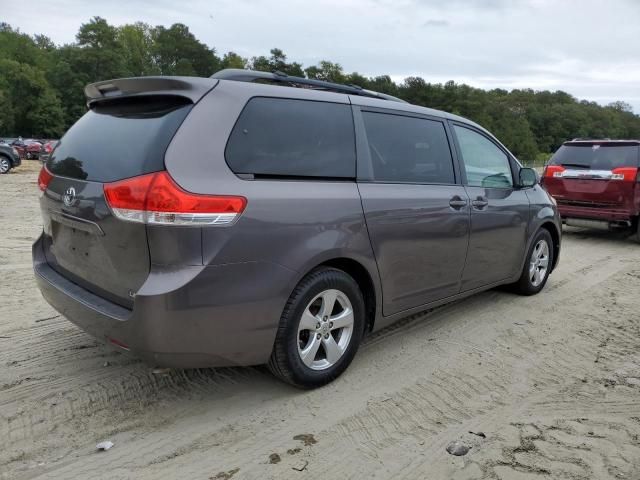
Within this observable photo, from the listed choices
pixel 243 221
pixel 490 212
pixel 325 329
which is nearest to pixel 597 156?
pixel 490 212

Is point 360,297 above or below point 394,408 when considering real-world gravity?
above

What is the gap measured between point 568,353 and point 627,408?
0.83m

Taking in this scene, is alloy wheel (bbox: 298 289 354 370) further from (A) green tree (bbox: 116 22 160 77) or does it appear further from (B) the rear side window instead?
(A) green tree (bbox: 116 22 160 77)

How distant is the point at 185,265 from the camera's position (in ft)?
8.46

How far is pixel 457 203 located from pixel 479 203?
1.15 ft

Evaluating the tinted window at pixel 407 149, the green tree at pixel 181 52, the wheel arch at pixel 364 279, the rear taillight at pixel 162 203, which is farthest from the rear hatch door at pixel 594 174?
the green tree at pixel 181 52

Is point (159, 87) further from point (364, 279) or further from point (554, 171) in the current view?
point (554, 171)

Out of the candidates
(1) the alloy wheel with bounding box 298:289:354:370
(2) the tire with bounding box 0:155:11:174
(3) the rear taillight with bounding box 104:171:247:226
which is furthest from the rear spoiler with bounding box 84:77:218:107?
(2) the tire with bounding box 0:155:11:174

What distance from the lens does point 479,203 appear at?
14.3ft

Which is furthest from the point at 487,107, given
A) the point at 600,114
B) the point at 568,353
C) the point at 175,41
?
the point at 568,353

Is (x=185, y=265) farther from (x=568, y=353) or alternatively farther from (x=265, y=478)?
(x=568, y=353)

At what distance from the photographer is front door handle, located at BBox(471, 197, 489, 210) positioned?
429 centimetres

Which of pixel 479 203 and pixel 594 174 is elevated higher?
pixel 594 174

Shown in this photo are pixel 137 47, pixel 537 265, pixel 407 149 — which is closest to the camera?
pixel 407 149
